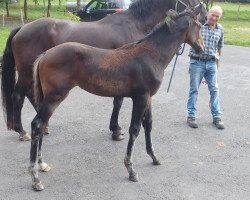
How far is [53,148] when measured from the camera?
541 cm

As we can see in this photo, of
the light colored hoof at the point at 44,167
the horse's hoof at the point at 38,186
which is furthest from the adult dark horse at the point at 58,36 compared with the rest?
the horse's hoof at the point at 38,186

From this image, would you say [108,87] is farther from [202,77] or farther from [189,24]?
[202,77]

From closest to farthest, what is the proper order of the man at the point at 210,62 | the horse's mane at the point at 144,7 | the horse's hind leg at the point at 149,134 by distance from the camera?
the horse's hind leg at the point at 149,134 < the horse's mane at the point at 144,7 < the man at the point at 210,62

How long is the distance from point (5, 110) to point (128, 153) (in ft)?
6.93

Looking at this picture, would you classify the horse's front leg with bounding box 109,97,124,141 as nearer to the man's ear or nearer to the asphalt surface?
the asphalt surface

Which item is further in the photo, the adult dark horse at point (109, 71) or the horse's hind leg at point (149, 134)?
the horse's hind leg at point (149, 134)

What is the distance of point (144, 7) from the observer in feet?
18.3

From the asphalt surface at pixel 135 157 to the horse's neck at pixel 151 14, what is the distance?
5.53ft

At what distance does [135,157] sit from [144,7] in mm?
2140

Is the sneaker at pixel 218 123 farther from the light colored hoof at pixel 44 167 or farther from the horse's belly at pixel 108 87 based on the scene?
the light colored hoof at pixel 44 167

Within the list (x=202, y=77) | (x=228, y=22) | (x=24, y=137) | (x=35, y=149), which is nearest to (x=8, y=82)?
(x=24, y=137)

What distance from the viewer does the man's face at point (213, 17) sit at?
20.0 feet

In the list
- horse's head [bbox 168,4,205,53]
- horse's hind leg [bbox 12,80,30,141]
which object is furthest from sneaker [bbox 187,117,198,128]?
horse's hind leg [bbox 12,80,30,141]

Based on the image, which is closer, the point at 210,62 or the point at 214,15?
the point at 214,15
